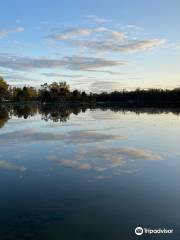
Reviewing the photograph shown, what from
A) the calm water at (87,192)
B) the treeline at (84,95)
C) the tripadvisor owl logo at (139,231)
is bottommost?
the tripadvisor owl logo at (139,231)

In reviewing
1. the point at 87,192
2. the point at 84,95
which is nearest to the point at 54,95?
the point at 84,95

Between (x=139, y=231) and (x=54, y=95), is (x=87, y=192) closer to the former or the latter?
(x=139, y=231)

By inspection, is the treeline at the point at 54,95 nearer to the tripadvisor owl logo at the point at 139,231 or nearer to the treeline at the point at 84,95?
the treeline at the point at 84,95

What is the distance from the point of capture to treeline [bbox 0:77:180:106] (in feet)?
300

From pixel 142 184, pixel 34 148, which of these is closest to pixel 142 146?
pixel 34 148

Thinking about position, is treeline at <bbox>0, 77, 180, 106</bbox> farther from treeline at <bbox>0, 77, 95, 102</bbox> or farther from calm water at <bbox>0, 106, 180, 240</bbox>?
calm water at <bbox>0, 106, 180, 240</bbox>

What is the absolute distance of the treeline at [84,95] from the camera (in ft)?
300

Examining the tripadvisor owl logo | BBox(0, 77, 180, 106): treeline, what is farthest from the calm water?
BBox(0, 77, 180, 106): treeline

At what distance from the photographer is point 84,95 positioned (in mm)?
105812

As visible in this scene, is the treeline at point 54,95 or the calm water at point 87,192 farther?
the treeline at point 54,95

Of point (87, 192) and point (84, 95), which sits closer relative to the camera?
point (87, 192)

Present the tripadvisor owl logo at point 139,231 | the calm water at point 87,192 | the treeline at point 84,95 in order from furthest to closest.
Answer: the treeline at point 84,95, the calm water at point 87,192, the tripadvisor owl logo at point 139,231

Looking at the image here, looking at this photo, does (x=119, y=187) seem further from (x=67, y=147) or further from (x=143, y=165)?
(x=67, y=147)

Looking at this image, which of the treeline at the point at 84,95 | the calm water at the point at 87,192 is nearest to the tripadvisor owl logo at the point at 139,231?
the calm water at the point at 87,192
